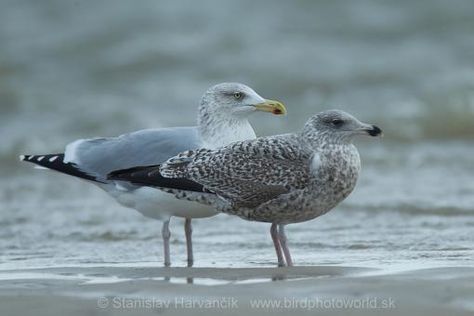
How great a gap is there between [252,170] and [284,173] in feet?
0.70

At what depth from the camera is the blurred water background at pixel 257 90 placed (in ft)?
26.3

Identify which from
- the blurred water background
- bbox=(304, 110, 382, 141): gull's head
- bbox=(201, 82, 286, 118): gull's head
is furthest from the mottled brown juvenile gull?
bbox=(201, 82, 286, 118): gull's head

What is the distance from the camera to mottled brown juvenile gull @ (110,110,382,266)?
6051mm

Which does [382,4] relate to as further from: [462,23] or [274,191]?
[274,191]

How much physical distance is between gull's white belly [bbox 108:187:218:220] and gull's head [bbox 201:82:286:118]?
0.75 metres

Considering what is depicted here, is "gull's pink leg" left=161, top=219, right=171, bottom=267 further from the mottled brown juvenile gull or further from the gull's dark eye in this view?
the gull's dark eye

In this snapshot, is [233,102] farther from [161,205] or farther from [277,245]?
[277,245]

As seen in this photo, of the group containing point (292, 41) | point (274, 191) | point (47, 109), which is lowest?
point (274, 191)

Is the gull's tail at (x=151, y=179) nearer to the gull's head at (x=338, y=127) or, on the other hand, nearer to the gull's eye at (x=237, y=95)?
the gull's head at (x=338, y=127)

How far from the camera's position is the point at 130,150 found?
7.35 m

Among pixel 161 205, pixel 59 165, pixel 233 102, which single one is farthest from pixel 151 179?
pixel 59 165

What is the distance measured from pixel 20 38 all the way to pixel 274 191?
37.9ft

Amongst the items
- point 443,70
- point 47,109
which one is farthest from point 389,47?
point 47,109

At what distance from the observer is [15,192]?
10.9m
